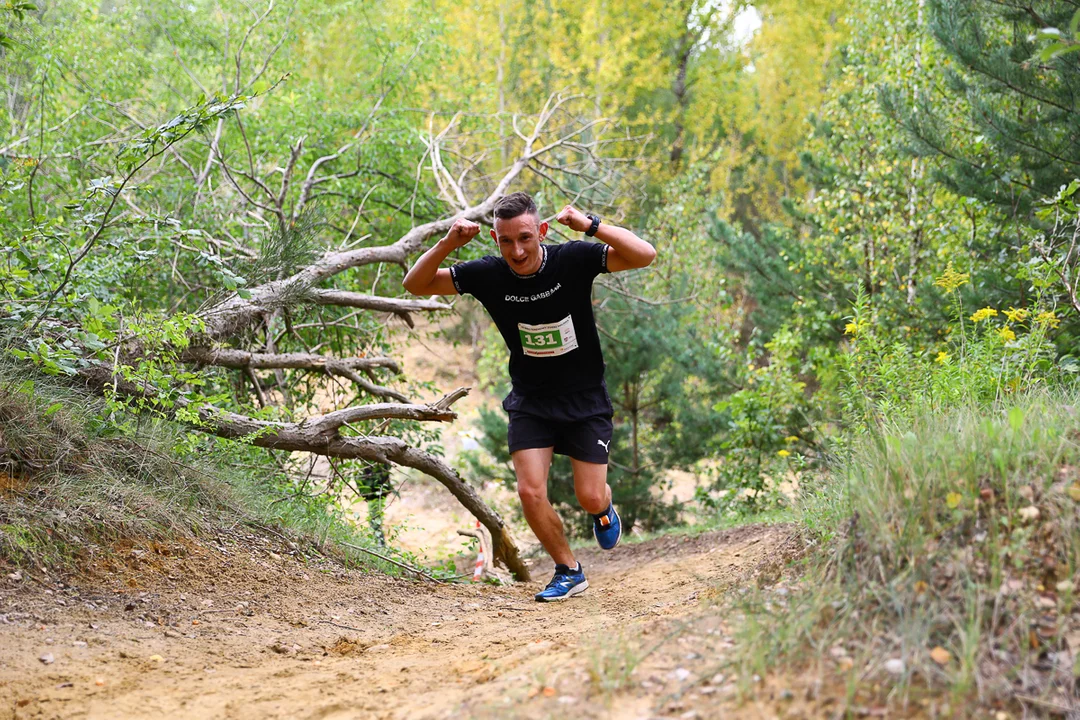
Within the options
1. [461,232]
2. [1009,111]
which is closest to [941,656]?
[461,232]

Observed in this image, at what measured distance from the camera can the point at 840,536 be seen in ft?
9.93

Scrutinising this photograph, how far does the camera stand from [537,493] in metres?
4.86

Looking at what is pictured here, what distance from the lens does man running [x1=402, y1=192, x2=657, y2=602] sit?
14.9 feet

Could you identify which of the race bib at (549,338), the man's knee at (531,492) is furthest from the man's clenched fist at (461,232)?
the man's knee at (531,492)

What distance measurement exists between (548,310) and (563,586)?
1603 mm

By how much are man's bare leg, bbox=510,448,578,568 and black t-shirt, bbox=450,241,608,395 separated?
0.36 m

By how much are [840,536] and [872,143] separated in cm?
965

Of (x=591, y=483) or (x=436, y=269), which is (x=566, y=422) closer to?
(x=591, y=483)

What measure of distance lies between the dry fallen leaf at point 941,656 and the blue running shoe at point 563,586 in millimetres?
2894

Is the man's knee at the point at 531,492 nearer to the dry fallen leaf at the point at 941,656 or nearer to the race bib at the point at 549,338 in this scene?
the race bib at the point at 549,338

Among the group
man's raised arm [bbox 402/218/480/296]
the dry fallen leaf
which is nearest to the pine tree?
man's raised arm [bbox 402/218/480/296]

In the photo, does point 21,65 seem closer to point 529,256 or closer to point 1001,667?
point 529,256

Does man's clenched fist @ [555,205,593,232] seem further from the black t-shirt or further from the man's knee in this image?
the man's knee

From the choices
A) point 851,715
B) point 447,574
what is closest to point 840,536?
point 851,715
